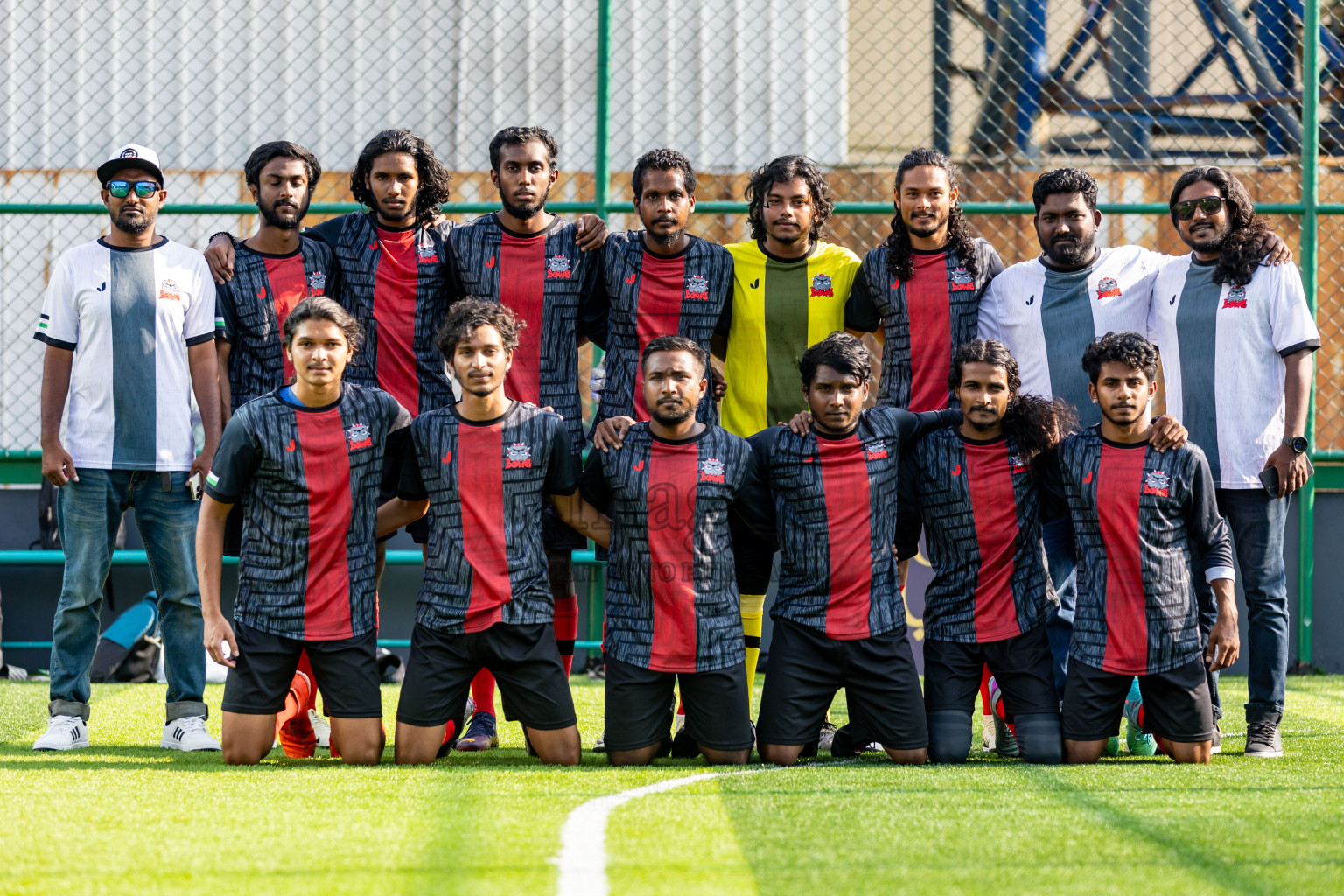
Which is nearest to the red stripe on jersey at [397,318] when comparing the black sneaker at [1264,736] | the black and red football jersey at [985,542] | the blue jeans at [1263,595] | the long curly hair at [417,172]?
the long curly hair at [417,172]

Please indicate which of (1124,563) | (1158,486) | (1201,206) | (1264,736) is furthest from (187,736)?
(1201,206)

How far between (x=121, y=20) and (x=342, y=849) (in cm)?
749

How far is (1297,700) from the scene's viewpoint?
5961 mm

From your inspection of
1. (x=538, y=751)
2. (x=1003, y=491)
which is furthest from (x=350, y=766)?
(x=1003, y=491)

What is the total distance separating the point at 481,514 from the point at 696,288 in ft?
3.68

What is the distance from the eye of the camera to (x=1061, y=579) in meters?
4.71

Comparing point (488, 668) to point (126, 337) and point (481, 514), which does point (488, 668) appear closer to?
point (481, 514)

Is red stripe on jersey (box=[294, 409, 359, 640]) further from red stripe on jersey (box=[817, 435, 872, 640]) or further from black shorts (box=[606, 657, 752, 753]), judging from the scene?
red stripe on jersey (box=[817, 435, 872, 640])

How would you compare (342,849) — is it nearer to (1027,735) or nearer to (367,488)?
(367,488)

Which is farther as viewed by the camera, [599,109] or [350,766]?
[599,109]

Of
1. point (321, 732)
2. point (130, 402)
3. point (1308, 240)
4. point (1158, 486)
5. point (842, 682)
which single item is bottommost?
point (321, 732)

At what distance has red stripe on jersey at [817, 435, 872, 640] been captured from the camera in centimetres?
432

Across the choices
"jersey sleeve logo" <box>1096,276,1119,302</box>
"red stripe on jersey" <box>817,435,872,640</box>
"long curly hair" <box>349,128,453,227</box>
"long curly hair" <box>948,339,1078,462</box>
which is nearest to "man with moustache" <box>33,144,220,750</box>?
"long curly hair" <box>349,128,453,227</box>

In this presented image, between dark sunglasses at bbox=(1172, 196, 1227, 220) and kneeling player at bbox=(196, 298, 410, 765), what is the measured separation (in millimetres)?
2861
